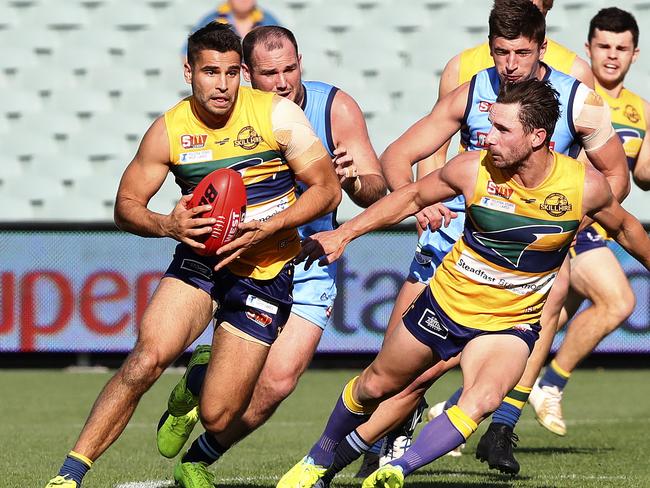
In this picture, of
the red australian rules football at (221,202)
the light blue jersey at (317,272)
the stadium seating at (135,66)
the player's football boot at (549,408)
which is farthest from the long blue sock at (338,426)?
the stadium seating at (135,66)

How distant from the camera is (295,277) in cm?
731

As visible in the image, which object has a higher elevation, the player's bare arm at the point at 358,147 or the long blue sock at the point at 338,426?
the player's bare arm at the point at 358,147

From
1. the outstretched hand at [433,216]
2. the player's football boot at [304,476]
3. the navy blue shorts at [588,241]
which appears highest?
the outstretched hand at [433,216]

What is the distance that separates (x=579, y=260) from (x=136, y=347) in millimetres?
4256

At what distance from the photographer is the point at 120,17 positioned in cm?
1639

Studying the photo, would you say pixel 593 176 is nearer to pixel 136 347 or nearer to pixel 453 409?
pixel 453 409

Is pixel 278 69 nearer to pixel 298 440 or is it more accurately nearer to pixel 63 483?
pixel 63 483

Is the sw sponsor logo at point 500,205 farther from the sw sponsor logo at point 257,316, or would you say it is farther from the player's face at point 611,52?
the player's face at point 611,52

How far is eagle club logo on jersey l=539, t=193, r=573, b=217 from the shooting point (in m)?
5.98

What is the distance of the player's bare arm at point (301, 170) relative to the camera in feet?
20.2

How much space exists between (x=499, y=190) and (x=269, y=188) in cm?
111

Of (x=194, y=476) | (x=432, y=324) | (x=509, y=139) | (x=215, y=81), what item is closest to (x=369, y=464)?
(x=194, y=476)

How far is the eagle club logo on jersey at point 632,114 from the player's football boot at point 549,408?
2063 millimetres

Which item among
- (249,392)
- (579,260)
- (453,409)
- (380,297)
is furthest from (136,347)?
(380,297)
